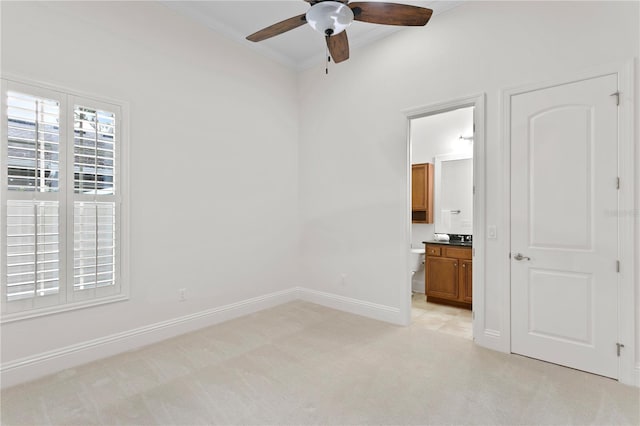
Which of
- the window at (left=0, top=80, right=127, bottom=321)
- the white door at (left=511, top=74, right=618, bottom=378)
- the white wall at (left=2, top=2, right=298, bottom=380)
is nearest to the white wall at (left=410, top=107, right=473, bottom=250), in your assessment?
the white door at (left=511, top=74, right=618, bottom=378)

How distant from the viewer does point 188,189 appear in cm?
351

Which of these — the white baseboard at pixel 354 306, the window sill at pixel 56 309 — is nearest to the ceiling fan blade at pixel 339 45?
the white baseboard at pixel 354 306

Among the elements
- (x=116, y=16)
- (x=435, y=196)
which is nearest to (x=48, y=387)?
(x=116, y=16)

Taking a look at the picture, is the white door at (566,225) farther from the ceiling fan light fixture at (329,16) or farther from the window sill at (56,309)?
the window sill at (56,309)

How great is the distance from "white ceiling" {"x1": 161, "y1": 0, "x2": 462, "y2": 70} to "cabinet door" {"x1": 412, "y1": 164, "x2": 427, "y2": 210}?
7.08ft

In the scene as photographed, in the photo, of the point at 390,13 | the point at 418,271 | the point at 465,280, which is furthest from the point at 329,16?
the point at 418,271

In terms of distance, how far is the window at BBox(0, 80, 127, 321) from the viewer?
2432 millimetres

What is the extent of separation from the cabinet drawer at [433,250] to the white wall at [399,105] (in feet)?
3.80

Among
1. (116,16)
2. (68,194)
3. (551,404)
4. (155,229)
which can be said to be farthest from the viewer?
(155,229)

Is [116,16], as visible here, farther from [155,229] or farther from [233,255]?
[233,255]

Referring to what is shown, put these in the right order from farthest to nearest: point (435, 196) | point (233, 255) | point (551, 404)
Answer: point (435, 196)
point (233, 255)
point (551, 404)

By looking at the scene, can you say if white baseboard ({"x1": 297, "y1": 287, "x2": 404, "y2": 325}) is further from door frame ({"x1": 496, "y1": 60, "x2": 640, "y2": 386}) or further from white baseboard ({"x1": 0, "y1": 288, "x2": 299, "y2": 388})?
door frame ({"x1": 496, "y1": 60, "x2": 640, "y2": 386})

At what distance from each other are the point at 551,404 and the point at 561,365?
71cm

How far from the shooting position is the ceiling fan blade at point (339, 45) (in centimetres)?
240
